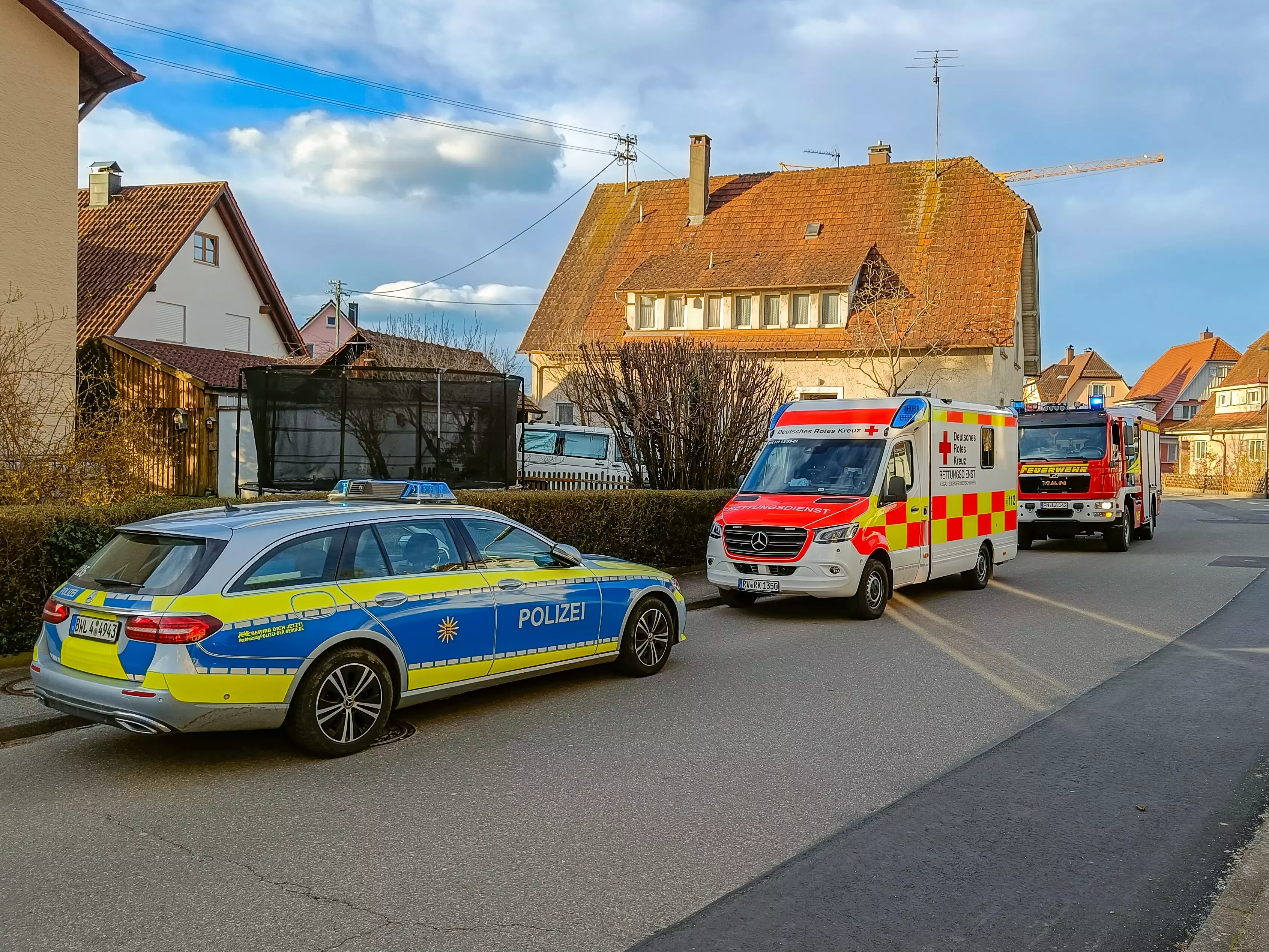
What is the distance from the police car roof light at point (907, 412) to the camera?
12.6 metres

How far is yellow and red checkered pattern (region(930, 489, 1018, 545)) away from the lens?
13406mm

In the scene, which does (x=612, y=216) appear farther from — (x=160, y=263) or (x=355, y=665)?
(x=355, y=665)

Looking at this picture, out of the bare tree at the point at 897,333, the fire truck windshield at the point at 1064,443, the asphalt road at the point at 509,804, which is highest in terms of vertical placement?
the bare tree at the point at 897,333

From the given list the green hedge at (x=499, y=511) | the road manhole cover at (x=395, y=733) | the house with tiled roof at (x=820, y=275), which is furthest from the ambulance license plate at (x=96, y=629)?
the house with tiled roof at (x=820, y=275)

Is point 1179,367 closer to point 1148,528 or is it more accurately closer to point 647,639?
point 1148,528

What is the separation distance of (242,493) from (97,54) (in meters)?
9.22

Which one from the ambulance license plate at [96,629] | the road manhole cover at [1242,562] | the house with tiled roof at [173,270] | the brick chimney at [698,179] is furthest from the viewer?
the brick chimney at [698,179]

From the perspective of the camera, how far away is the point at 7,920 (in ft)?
13.3

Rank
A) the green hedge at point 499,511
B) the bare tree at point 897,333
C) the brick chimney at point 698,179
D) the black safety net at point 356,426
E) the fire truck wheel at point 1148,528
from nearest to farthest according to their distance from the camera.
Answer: the green hedge at point 499,511, the black safety net at point 356,426, the fire truck wheel at point 1148,528, the bare tree at point 897,333, the brick chimney at point 698,179

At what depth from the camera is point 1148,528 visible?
2359 centimetres

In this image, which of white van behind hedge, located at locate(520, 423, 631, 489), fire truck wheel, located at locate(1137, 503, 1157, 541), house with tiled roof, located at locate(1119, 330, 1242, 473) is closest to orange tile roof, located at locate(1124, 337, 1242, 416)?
→ house with tiled roof, located at locate(1119, 330, 1242, 473)

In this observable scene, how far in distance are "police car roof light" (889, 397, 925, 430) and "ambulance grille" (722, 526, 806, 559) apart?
81.4 inches

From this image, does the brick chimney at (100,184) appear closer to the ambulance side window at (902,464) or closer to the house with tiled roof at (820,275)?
the house with tiled roof at (820,275)

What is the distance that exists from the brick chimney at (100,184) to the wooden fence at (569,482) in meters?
24.3
